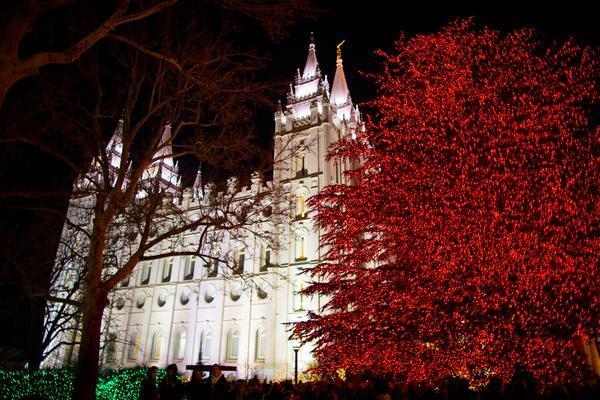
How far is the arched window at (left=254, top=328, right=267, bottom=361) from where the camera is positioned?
3083 centimetres

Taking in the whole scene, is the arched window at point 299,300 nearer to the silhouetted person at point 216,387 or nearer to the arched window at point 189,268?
the arched window at point 189,268

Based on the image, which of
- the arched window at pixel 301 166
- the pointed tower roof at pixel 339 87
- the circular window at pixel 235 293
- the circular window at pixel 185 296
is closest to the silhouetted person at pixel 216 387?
the circular window at pixel 235 293

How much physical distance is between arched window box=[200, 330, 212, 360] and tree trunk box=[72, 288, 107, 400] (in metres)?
24.7

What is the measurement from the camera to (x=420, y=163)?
11.4 metres

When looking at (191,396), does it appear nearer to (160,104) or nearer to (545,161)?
(160,104)

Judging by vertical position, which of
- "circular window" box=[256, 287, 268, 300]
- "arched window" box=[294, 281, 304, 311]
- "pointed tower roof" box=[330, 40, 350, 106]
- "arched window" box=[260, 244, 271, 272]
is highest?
"pointed tower roof" box=[330, 40, 350, 106]

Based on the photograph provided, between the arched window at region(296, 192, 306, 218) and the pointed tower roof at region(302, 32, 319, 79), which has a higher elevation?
the pointed tower roof at region(302, 32, 319, 79)

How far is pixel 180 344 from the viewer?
35.2m

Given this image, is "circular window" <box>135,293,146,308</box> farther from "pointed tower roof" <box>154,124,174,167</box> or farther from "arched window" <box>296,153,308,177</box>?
"arched window" <box>296,153,308,177</box>


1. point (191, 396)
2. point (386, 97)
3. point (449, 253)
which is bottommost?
point (191, 396)

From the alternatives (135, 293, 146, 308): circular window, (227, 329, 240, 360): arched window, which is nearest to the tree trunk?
(227, 329, 240, 360): arched window

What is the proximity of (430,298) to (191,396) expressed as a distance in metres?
5.45

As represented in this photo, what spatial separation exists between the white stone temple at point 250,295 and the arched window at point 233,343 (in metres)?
0.07

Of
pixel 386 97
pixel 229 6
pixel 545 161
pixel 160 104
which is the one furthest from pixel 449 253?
pixel 160 104
